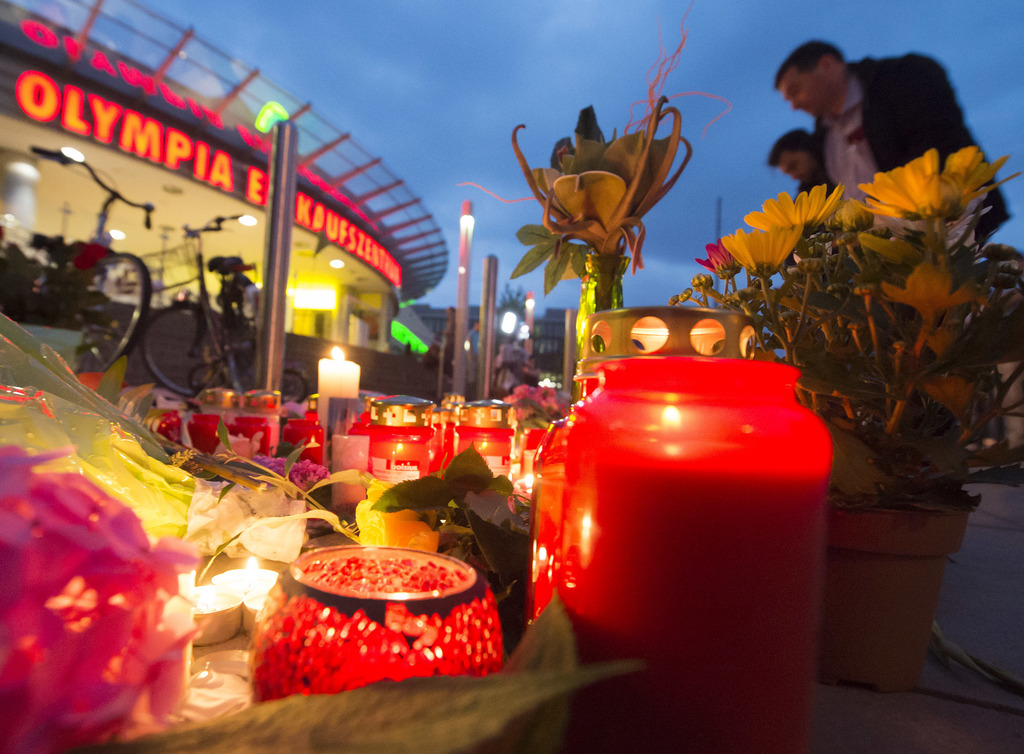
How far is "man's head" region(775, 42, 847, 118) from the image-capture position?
1.59 m

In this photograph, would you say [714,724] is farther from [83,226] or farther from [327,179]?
[83,226]

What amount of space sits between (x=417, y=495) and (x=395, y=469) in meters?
0.28

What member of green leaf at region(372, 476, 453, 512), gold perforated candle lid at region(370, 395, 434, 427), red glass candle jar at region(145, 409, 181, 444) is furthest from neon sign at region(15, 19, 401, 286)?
green leaf at region(372, 476, 453, 512)

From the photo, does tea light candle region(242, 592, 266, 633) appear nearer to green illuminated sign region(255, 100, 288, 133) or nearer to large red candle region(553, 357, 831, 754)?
large red candle region(553, 357, 831, 754)

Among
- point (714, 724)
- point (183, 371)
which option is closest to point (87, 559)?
point (714, 724)

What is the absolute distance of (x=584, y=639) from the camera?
1.05 feet

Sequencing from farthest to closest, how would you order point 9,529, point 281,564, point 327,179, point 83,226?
point 327,179, point 83,226, point 281,564, point 9,529

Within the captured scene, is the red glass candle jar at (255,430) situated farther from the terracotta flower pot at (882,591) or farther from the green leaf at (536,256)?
the terracotta flower pot at (882,591)

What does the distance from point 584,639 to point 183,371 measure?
7149 millimetres

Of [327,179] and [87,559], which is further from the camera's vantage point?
[327,179]

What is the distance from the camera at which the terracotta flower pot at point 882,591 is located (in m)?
0.50

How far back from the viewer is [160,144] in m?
6.60

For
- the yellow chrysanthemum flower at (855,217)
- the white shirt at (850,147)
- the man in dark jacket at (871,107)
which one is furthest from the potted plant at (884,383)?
the white shirt at (850,147)

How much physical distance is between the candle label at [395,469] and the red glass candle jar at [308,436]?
31cm
